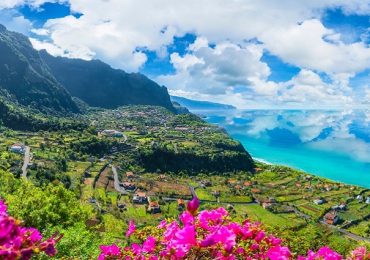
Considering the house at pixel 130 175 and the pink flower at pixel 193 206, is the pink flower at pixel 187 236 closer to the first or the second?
the pink flower at pixel 193 206

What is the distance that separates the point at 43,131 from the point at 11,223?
388ft

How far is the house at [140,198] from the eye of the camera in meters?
73.7

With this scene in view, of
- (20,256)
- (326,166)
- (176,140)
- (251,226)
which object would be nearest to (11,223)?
(20,256)

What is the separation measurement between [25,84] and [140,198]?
121 metres

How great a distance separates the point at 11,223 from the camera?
3744mm

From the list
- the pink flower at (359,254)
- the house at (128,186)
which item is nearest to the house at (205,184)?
the house at (128,186)

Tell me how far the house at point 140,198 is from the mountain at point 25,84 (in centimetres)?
10193

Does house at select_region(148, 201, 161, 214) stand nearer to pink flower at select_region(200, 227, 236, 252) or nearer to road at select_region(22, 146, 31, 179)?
road at select_region(22, 146, 31, 179)

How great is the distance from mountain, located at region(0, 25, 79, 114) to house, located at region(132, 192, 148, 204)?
334 feet

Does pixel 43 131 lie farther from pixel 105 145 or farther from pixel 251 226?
pixel 251 226

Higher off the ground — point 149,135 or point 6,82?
point 6,82

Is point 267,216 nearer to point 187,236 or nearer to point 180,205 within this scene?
point 180,205

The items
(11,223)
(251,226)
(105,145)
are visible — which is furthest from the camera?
(105,145)

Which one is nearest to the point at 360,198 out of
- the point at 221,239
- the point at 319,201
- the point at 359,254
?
the point at 319,201
